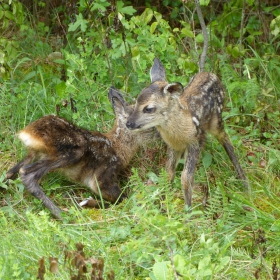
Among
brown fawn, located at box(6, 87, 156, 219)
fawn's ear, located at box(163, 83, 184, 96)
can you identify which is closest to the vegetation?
brown fawn, located at box(6, 87, 156, 219)

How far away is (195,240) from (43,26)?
4725mm

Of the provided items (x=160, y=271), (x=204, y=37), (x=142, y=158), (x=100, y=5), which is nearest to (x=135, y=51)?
(x=100, y=5)

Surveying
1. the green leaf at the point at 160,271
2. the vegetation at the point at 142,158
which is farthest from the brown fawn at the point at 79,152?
the green leaf at the point at 160,271

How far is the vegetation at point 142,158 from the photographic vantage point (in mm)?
4848

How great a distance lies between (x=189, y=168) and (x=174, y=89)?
0.68 m

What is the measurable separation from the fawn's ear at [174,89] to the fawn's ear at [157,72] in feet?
1.39

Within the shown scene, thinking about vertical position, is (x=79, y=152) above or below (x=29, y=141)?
below

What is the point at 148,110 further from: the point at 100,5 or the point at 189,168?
the point at 100,5

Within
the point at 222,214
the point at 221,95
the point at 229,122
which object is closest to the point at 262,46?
the point at 229,122

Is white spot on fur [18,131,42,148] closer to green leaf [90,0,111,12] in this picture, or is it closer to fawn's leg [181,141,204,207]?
fawn's leg [181,141,204,207]

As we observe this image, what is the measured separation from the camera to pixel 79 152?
261 inches

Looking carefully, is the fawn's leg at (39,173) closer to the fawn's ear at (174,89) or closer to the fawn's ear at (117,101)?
the fawn's ear at (117,101)

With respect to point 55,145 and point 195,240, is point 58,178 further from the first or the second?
point 195,240

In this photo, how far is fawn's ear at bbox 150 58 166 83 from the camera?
6.60 meters
